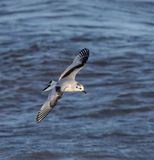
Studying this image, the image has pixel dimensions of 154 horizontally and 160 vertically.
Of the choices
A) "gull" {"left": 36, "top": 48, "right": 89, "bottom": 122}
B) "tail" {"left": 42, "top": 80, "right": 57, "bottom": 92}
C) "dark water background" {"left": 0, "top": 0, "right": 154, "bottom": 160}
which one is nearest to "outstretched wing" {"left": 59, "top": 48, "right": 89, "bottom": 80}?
"gull" {"left": 36, "top": 48, "right": 89, "bottom": 122}

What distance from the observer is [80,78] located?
17609 millimetres

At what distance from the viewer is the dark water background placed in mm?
14016

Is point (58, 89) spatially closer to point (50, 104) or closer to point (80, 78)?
point (50, 104)

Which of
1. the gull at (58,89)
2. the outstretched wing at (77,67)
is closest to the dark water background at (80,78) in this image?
the outstretched wing at (77,67)

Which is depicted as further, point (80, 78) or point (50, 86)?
point (80, 78)

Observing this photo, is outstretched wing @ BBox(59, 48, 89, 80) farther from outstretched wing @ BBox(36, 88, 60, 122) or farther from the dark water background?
the dark water background

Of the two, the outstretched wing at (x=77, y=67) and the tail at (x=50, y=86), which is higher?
the outstretched wing at (x=77, y=67)

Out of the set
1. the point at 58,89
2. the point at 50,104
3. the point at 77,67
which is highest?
the point at 77,67

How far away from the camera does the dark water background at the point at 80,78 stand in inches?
552

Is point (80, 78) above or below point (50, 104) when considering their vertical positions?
below

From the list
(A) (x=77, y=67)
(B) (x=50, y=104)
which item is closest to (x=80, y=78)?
(A) (x=77, y=67)

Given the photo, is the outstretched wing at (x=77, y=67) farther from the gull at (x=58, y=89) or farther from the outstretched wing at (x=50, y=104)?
the outstretched wing at (x=50, y=104)

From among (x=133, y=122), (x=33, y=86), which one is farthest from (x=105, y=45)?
(x=133, y=122)

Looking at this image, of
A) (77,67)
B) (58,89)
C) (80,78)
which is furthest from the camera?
(80,78)
